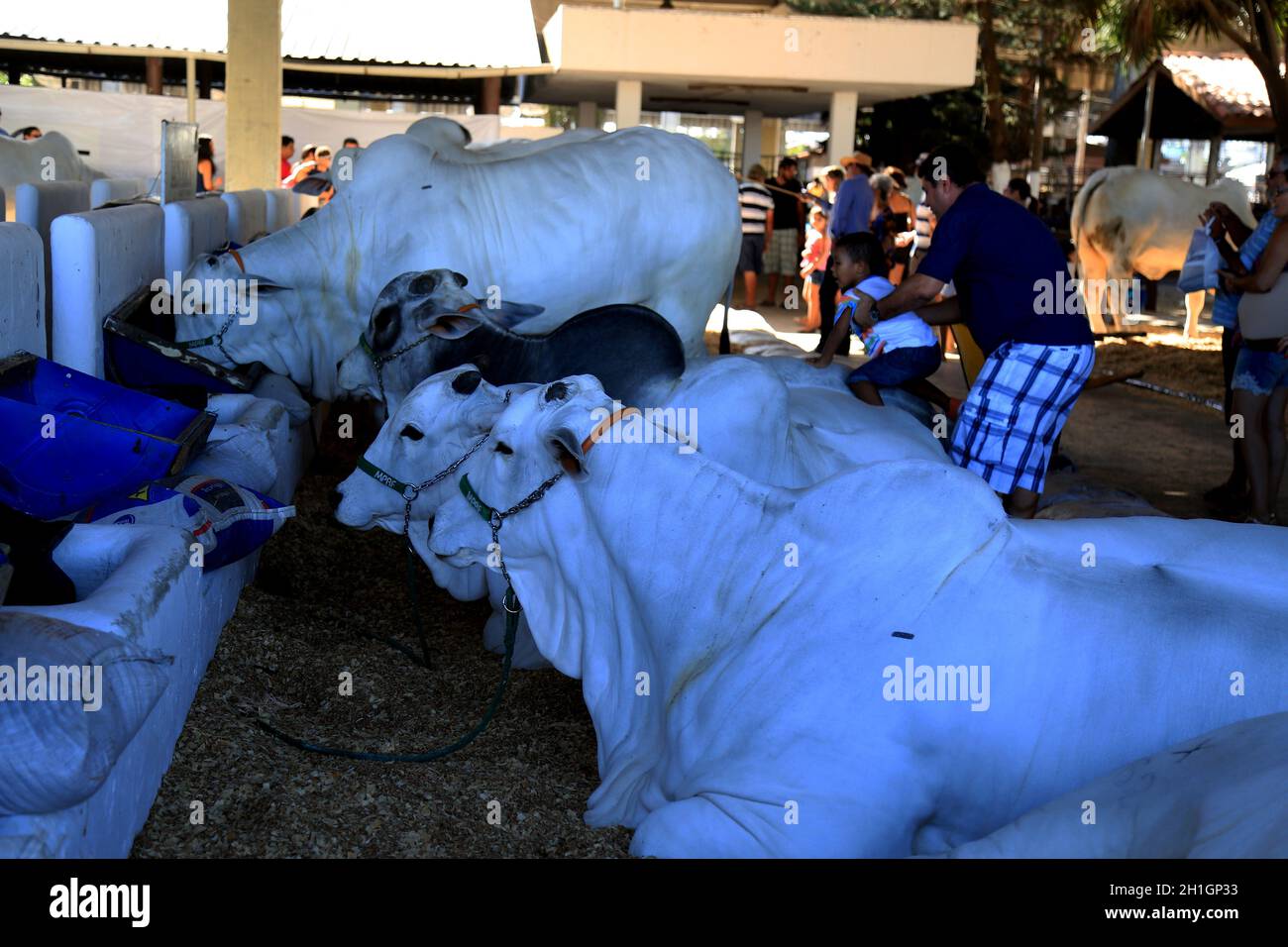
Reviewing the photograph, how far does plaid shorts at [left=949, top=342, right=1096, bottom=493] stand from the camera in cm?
505

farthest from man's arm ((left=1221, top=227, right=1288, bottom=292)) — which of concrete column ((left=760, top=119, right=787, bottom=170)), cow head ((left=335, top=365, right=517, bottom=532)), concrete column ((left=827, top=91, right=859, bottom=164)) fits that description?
concrete column ((left=760, top=119, right=787, bottom=170))

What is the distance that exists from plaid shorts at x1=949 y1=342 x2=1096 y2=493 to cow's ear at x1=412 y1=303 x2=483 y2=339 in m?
1.81

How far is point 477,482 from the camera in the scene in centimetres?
348

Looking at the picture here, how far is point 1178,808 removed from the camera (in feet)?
7.95

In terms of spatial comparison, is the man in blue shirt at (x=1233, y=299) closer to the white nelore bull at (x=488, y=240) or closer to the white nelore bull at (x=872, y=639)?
the white nelore bull at (x=488, y=240)

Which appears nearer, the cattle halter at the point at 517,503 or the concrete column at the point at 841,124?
the cattle halter at the point at 517,503

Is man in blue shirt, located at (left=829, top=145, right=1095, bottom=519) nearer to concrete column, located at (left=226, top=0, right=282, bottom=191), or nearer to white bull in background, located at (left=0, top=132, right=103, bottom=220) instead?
concrete column, located at (left=226, top=0, right=282, bottom=191)

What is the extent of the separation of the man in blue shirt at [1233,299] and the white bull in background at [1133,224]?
799cm

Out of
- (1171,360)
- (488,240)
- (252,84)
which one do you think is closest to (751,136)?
(1171,360)

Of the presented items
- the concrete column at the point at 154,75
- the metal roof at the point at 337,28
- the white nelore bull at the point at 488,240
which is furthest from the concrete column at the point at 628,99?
the white nelore bull at the point at 488,240

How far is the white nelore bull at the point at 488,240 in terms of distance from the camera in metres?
6.21

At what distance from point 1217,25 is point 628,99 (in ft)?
25.0

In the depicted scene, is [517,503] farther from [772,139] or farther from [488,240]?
[772,139]
